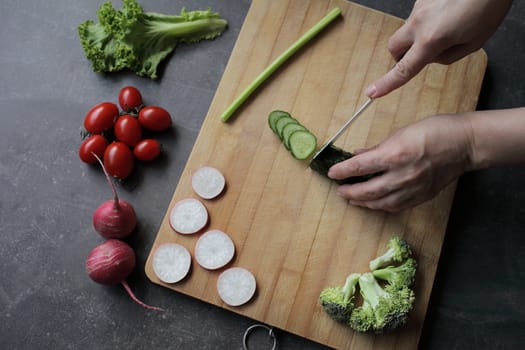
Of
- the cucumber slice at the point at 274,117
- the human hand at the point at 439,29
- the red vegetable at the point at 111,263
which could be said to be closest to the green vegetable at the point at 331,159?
the cucumber slice at the point at 274,117

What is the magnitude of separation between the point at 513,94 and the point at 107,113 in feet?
8.94

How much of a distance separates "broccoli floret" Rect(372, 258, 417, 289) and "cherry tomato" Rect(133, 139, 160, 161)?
1.58 meters

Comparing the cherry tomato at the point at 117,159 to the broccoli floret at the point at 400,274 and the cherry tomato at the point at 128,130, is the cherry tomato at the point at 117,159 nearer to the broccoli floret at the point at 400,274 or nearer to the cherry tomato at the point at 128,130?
the cherry tomato at the point at 128,130

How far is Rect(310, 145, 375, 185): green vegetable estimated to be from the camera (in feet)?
11.3

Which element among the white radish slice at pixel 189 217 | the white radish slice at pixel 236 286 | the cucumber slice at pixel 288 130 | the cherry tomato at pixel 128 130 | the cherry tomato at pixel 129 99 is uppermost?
the cucumber slice at pixel 288 130

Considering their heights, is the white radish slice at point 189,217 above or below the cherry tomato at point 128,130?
below

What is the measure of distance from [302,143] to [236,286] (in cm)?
95

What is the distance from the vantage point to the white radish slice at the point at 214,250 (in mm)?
3443

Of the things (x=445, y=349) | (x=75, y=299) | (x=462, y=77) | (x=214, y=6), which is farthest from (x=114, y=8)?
(x=445, y=349)

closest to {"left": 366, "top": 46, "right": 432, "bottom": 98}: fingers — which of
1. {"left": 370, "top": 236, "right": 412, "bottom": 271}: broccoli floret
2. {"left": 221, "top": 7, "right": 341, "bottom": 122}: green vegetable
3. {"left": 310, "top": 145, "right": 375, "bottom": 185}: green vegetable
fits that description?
{"left": 310, "top": 145, "right": 375, "bottom": 185}: green vegetable

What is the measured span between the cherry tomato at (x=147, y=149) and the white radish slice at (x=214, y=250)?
0.66 meters

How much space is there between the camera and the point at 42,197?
3.77 metres

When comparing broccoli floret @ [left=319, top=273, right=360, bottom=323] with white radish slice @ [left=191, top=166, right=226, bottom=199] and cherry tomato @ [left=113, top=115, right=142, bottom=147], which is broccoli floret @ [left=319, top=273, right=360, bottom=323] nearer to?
white radish slice @ [left=191, top=166, right=226, bottom=199]

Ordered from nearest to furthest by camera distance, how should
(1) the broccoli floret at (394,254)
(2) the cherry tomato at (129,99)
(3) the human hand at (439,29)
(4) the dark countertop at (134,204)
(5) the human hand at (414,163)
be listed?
(3) the human hand at (439,29), (5) the human hand at (414,163), (1) the broccoli floret at (394,254), (4) the dark countertop at (134,204), (2) the cherry tomato at (129,99)
